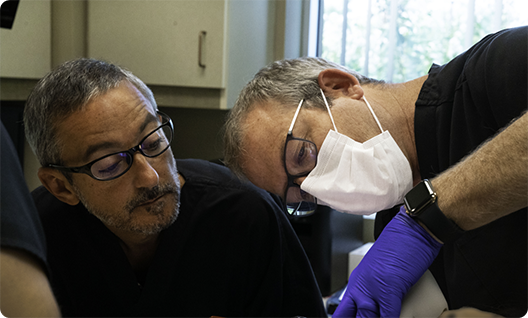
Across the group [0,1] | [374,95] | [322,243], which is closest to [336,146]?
[374,95]

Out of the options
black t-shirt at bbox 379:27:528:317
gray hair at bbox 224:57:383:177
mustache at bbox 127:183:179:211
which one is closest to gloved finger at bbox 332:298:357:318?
black t-shirt at bbox 379:27:528:317

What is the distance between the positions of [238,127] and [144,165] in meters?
0.24

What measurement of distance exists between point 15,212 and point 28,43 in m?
1.90

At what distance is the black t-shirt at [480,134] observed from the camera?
783mm

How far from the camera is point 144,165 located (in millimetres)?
1050

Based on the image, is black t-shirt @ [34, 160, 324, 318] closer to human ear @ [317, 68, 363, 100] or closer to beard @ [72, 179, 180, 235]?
beard @ [72, 179, 180, 235]

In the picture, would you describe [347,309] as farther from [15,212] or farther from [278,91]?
[15,212]

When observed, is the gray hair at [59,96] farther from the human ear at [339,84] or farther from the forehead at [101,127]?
the human ear at [339,84]

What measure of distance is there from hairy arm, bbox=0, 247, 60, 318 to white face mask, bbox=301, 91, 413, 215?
0.65 meters

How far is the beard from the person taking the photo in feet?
3.52

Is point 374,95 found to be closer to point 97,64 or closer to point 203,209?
point 203,209

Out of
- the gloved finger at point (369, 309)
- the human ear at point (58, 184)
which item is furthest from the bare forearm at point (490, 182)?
the human ear at point (58, 184)

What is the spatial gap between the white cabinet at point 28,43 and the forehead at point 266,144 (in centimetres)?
141

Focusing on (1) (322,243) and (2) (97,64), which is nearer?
(2) (97,64)
